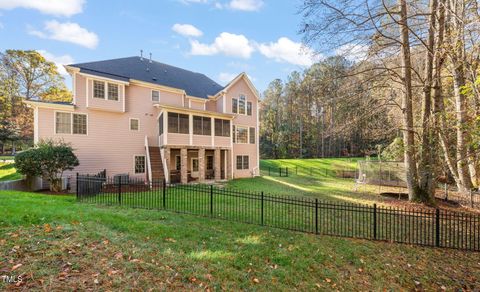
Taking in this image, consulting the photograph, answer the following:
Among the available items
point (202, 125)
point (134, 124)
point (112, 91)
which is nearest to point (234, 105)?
point (202, 125)

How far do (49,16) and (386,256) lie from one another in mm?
21466

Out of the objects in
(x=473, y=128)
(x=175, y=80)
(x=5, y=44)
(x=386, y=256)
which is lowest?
(x=386, y=256)

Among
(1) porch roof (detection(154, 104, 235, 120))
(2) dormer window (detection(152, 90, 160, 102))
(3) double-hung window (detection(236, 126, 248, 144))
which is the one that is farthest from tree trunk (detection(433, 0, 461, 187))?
(2) dormer window (detection(152, 90, 160, 102))

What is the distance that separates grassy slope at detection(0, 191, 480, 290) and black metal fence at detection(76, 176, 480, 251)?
0.64m

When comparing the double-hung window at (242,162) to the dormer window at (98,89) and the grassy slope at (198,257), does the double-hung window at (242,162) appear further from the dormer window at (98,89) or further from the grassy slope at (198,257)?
the grassy slope at (198,257)

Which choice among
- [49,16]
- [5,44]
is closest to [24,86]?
[5,44]

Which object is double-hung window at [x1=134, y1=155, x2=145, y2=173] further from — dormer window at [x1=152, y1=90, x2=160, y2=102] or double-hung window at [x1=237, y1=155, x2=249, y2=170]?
double-hung window at [x1=237, y1=155, x2=249, y2=170]

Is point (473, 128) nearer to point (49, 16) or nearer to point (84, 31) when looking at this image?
point (84, 31)

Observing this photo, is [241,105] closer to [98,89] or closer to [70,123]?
[98,89]

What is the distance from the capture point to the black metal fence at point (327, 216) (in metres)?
6.37

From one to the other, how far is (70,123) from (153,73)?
8.16 metres

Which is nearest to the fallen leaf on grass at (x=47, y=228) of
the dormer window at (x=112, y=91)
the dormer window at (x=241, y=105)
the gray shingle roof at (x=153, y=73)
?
the dormer window at (x=112, y=91)

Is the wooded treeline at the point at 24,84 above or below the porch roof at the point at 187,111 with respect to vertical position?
above

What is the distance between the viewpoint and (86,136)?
15.3m
